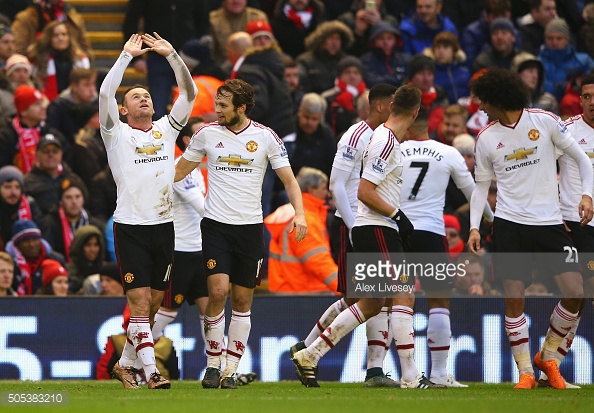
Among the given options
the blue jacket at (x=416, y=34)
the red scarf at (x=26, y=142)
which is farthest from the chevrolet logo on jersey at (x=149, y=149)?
the blue jacket at (x=416, y=34)

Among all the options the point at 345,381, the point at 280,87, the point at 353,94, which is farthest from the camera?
the point at 353,94

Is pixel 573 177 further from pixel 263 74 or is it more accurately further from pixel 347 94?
pixel 347 94

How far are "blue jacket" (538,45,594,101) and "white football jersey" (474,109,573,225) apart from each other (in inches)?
294

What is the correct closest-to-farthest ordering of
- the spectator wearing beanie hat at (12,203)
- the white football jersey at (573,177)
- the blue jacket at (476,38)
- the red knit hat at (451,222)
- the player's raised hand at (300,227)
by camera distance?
1. the player's raised hand at (300,227)
2. the white football jersey at (573,177)
3. the red knit hat at (451,222)
4. the spectator wearing beanie hat at (12,203)
5. the blue jacket at (476,38)

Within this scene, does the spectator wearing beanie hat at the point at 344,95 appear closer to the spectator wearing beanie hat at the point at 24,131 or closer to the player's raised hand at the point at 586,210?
the spectator wearing beanie hat at the point at 24,131

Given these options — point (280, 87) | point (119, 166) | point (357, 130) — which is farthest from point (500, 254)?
point (280, 87)

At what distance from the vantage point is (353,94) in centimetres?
1767

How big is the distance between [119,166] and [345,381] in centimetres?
397

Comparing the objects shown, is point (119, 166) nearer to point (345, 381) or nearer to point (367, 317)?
point (367, 317)

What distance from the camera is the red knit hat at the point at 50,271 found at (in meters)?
14.2

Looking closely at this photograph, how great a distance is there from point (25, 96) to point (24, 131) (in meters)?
0.46

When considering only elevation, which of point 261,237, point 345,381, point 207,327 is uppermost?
point 261,237

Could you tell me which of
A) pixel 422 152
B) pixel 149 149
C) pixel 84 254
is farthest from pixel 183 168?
pixel 84 254

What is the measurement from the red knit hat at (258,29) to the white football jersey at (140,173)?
6.36 m
